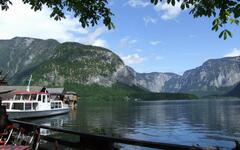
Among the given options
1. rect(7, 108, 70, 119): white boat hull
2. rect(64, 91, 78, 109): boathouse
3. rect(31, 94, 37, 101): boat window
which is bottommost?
rect(7, 108, 70, 119): white boat hull

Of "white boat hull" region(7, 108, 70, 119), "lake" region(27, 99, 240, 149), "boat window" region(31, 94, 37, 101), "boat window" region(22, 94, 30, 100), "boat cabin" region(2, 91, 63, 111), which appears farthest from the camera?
"boat window" region(22, 94, 30, 100)

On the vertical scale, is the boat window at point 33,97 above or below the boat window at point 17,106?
above

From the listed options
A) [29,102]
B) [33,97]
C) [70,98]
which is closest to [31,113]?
[29,102]

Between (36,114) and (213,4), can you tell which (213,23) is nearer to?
(213,4)

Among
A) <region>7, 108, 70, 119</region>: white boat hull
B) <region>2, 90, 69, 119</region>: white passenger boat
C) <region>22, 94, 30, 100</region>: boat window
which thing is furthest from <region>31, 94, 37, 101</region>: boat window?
<region>7, 108, 70, 119</region>: white boat hull

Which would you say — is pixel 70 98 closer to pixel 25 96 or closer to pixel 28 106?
pixel 25 96

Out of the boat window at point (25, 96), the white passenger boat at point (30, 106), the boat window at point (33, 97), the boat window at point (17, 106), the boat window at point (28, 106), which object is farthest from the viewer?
the boat window at point (25, 96)

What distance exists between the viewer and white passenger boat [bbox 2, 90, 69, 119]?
228 ft

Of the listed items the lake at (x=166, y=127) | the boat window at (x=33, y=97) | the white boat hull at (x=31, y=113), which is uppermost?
the boat window at (x=33, y=97)

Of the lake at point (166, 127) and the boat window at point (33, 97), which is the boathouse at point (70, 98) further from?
the boat window at point (33, 97)

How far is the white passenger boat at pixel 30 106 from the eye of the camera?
69500mm

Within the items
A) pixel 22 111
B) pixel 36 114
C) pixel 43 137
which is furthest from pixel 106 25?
pixel 36 114

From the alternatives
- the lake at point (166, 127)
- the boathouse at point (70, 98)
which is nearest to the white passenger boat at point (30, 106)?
the lake at point (166, 127)

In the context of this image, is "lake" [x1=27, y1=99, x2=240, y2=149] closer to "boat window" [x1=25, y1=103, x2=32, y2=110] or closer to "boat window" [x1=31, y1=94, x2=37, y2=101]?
"boat window" [x1=25, y1=103, x2=32, y2=110]
